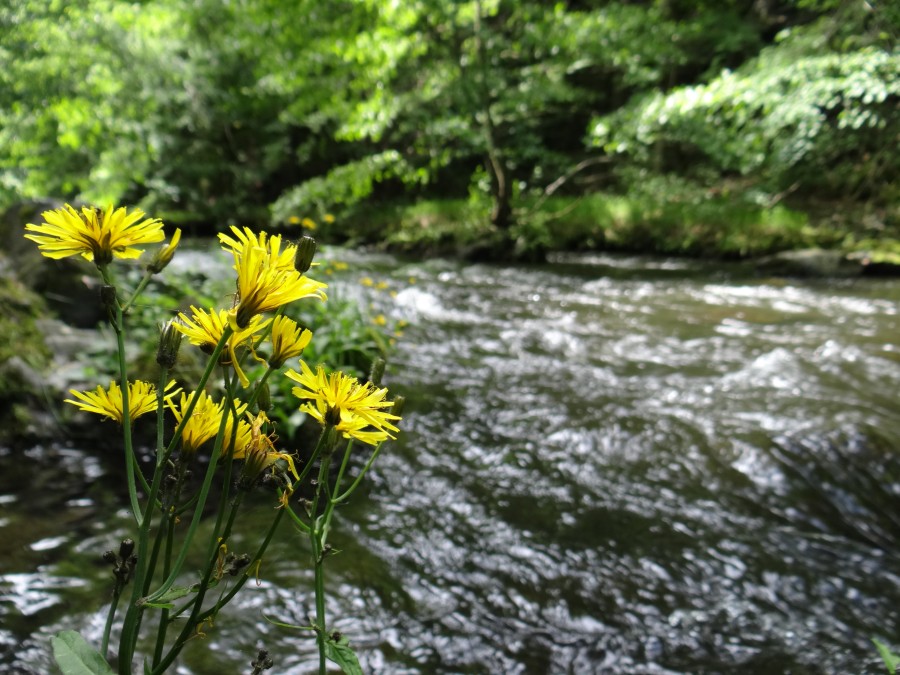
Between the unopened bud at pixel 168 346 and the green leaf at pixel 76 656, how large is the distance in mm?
267

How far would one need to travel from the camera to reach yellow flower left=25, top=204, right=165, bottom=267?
58 cm

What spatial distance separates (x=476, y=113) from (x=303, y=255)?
904 cm

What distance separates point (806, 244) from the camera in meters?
7.97

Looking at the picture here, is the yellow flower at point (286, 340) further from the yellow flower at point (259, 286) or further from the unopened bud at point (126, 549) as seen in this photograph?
the unopened bud at point (126, 549)

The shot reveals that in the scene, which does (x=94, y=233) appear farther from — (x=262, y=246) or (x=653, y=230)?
(x=653, y=230)

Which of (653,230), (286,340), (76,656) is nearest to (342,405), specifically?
(286,340)

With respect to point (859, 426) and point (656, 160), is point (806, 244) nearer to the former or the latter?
point (656, 160)

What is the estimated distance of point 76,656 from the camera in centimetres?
55

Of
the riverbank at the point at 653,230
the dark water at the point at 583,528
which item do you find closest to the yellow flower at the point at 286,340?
the dark water at the point at 583,528

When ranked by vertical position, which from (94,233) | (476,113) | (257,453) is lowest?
(257,453)

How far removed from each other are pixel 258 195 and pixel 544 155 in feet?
23.5

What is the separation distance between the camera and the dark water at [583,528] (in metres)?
1.63

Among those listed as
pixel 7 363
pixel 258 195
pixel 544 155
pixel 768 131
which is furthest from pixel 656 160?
pixel 7 363

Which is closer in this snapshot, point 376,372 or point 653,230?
point 376,372
